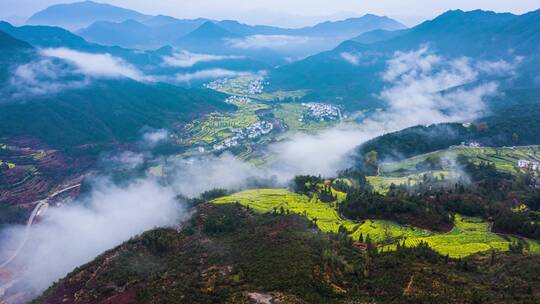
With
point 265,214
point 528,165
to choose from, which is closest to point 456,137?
point 528,165

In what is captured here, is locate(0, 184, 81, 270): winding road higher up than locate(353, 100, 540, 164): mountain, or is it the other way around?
locate(353, 100, 540, 164): mountain

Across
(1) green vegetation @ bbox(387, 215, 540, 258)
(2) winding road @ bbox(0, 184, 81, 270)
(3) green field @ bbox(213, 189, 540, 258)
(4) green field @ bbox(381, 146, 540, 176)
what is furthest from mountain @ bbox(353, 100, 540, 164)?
(2) winding road @ bbox(0, 184, 81, 270)

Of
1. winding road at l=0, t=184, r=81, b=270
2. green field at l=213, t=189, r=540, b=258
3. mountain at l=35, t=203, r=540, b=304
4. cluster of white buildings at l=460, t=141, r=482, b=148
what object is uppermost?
mountain at l=35, t=203, r=540, b=304

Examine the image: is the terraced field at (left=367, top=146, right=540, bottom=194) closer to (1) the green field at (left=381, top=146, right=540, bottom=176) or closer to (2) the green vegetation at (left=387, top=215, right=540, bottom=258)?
(1) the green field at (left=381, top=146, right=540, bottom=176)

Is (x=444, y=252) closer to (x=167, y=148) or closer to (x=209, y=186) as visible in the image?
(x=209, y=186)

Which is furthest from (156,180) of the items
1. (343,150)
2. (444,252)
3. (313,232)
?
(444,252)

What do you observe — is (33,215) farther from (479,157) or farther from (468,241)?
(479,157)
